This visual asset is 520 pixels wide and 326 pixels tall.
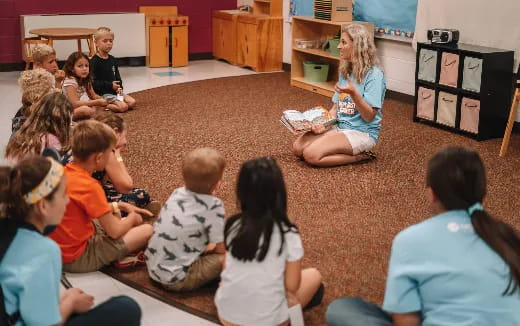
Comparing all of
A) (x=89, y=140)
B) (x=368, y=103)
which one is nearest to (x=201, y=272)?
(x=89, y=140)

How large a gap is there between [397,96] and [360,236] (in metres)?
3.58

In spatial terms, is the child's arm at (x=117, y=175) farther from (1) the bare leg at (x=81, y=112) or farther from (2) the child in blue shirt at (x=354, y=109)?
(1) the bare leg at (x=81, y=112)

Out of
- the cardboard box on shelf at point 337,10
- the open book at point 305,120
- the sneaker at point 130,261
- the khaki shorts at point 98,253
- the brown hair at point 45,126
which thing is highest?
the cardboard box on shelf at point 337,10

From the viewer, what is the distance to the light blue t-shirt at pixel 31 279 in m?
1.77

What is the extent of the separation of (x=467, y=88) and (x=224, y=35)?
4.38 metres

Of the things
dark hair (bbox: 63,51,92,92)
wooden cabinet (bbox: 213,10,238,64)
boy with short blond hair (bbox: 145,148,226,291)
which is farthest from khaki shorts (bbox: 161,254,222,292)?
wooden cabinet (bbox: 213,10,238,64)

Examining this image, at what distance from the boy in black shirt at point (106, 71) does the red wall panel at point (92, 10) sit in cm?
268

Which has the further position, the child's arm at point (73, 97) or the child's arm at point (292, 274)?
the child's arm at point (73, 97)

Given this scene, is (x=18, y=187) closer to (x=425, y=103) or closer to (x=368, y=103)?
(x=368, y=103)


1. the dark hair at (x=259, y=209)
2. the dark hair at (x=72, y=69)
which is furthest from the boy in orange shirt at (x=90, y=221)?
the dark hair at (x=72, y=69)

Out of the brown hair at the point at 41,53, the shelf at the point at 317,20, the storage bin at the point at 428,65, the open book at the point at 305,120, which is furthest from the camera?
the shelf at the point at 317,20

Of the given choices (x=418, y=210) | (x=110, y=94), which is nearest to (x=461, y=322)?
(x=418, y=210)

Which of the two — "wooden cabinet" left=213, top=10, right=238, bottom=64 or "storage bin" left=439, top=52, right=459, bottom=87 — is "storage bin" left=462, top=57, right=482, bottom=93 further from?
"wooden cabinet" left=213, top=10, right=238, bottom=64

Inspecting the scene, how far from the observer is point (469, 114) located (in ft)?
17.0
